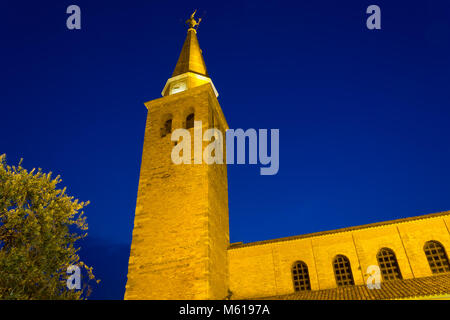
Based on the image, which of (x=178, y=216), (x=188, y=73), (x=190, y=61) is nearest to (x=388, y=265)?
(x=178, y=216)

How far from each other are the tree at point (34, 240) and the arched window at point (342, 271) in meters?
10.3

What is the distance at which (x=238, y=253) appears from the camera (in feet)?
50.8

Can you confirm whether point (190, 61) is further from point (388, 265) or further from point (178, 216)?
point (388, 265)

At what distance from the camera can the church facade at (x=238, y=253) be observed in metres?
12.2

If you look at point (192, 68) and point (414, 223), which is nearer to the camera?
point (414, 223)

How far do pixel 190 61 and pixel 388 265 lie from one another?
1640 cm

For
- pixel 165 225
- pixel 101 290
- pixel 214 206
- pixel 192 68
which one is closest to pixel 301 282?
pixel 214 206

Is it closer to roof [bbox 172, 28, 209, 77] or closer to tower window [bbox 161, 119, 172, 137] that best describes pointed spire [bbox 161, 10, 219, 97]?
roof [bbox 172, 28, 209, 77]

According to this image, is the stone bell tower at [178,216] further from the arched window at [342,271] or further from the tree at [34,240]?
the arched window at [342,271]

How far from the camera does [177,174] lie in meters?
14.8

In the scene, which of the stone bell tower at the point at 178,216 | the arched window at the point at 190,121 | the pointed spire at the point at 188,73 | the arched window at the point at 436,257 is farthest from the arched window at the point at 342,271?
the pointed spire at the point at 188,73
